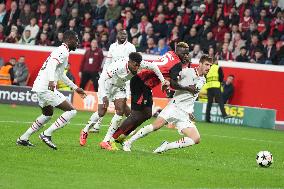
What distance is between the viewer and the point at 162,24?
30938mm

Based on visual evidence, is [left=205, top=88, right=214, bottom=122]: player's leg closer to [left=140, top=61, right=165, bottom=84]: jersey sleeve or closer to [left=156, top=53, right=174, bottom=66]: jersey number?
[left=156, top=53, right=174, bottom=66]: jersey number

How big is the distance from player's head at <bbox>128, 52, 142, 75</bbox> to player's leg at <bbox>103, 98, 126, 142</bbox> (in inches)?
52.0

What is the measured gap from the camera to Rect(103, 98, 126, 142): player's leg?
55.4ft

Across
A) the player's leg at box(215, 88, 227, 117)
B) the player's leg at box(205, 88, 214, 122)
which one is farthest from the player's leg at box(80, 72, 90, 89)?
the player's leg at box(215, 88, 227, 117)

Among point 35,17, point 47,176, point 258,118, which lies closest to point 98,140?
point 47,176

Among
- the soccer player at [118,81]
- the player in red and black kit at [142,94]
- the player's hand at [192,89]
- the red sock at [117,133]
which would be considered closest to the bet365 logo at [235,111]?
the soccer player at [118,81]

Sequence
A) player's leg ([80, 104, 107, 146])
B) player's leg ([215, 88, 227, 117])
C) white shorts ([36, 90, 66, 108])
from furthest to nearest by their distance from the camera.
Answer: player's leg ([215, 88, 227, 117]) → player's leg ([80, 104, 107, 146]) → white shorts ([36, 90, 66, 108])

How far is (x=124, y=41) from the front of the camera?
2166 centimetres

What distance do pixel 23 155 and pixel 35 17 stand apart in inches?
756

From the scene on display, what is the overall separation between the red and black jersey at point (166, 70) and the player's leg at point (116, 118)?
102 cm

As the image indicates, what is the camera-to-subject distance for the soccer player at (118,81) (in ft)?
53.2

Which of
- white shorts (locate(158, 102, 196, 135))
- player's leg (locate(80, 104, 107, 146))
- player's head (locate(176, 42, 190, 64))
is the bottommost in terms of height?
player's leg (locate(80, 104, 107, 146))

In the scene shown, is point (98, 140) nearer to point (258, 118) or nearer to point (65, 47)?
point (65, 47)

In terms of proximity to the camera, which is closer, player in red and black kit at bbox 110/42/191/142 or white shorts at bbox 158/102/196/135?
white shorts at bbox 158/102/196/135
